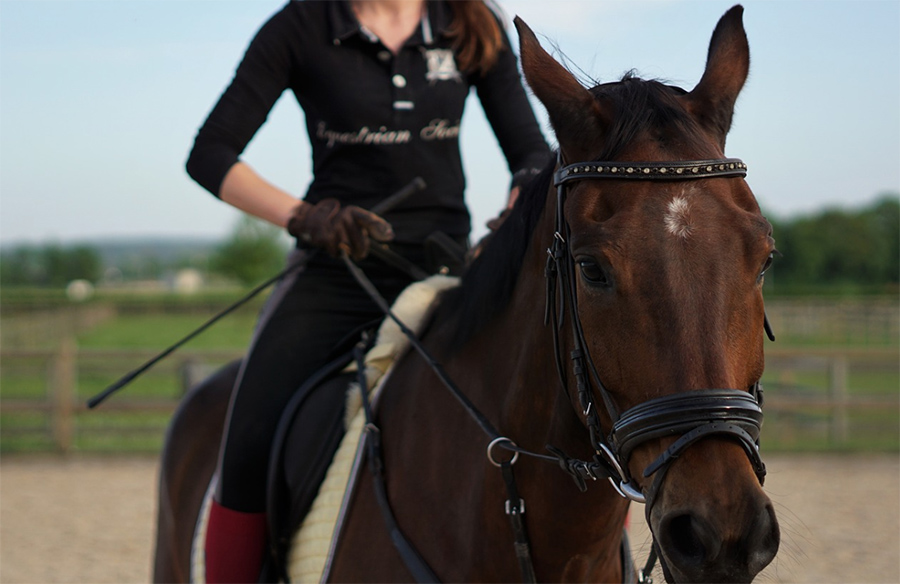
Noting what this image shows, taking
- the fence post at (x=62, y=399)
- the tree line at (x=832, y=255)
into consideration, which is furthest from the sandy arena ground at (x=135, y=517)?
the tree line at (x=832, y=255)

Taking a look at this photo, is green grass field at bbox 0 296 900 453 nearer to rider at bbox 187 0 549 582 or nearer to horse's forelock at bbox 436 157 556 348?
rider at bbox 187 0 549 582

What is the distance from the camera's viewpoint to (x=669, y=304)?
4.71ft

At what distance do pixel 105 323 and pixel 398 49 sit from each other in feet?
147

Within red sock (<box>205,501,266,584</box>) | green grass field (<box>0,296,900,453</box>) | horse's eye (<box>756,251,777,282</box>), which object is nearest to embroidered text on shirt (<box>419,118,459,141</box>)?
red sock (<box>205,501,266,584</box>)

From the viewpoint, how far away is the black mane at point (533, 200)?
164 centimetres

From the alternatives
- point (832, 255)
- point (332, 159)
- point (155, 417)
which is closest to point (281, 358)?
point (332, 159)

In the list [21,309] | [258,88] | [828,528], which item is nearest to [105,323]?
[21,309]

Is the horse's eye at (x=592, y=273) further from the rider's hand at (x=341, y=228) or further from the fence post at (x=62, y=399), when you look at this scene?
the fence post at (x=62, y=399)

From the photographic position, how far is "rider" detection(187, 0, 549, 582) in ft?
8.58

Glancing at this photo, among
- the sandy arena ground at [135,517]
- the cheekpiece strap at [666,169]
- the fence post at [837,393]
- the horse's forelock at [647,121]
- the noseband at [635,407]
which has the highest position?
the horse's forelock at [647,121]

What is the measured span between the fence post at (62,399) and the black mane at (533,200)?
10.5 metres

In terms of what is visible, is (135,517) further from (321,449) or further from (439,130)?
(439,130)

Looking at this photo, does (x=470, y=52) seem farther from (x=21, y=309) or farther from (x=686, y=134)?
(x=21, y=309)

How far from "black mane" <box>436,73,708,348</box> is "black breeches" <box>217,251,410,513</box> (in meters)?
0.45
